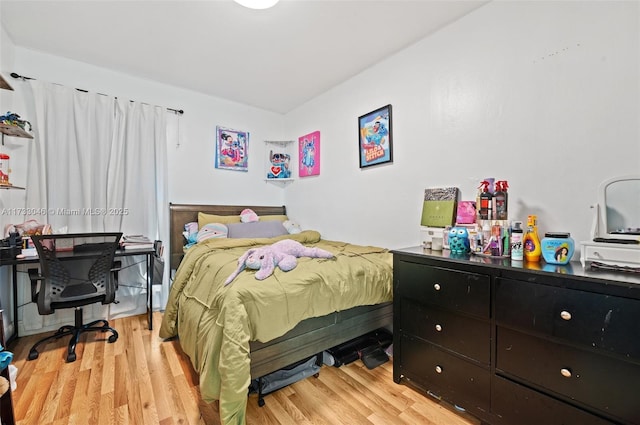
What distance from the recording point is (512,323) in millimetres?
1212

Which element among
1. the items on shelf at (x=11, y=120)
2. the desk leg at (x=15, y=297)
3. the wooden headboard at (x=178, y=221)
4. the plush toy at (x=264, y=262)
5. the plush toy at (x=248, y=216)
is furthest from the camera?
the plush toy at (x=248, y=216)

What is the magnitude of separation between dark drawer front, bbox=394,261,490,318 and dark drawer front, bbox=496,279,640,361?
0.07 m

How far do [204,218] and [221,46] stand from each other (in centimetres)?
170

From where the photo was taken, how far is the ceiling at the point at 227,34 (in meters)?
1.85

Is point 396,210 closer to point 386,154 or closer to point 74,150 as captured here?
point 386,154

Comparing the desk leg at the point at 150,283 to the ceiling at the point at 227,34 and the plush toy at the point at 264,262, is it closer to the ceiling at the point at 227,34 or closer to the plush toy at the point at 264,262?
the plush toy at the point at 264,262

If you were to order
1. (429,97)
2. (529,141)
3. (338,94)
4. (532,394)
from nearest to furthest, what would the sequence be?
(532,394) < (529,141) < (429,97) < (338,94)

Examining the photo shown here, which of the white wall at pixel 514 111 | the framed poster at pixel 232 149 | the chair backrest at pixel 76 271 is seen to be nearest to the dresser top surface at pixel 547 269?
the white wall at pixel 514 111

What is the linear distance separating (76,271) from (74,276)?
40 millimetres

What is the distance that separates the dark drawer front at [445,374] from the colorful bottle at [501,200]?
837mm

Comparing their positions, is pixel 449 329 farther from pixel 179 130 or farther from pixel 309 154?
pixel 179 130

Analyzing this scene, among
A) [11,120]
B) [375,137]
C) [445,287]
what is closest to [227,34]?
[375,137]

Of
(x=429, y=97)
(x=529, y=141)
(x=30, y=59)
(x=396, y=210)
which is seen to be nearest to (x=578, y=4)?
(x=529, y=141)

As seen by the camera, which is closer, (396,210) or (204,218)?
(396,210)
